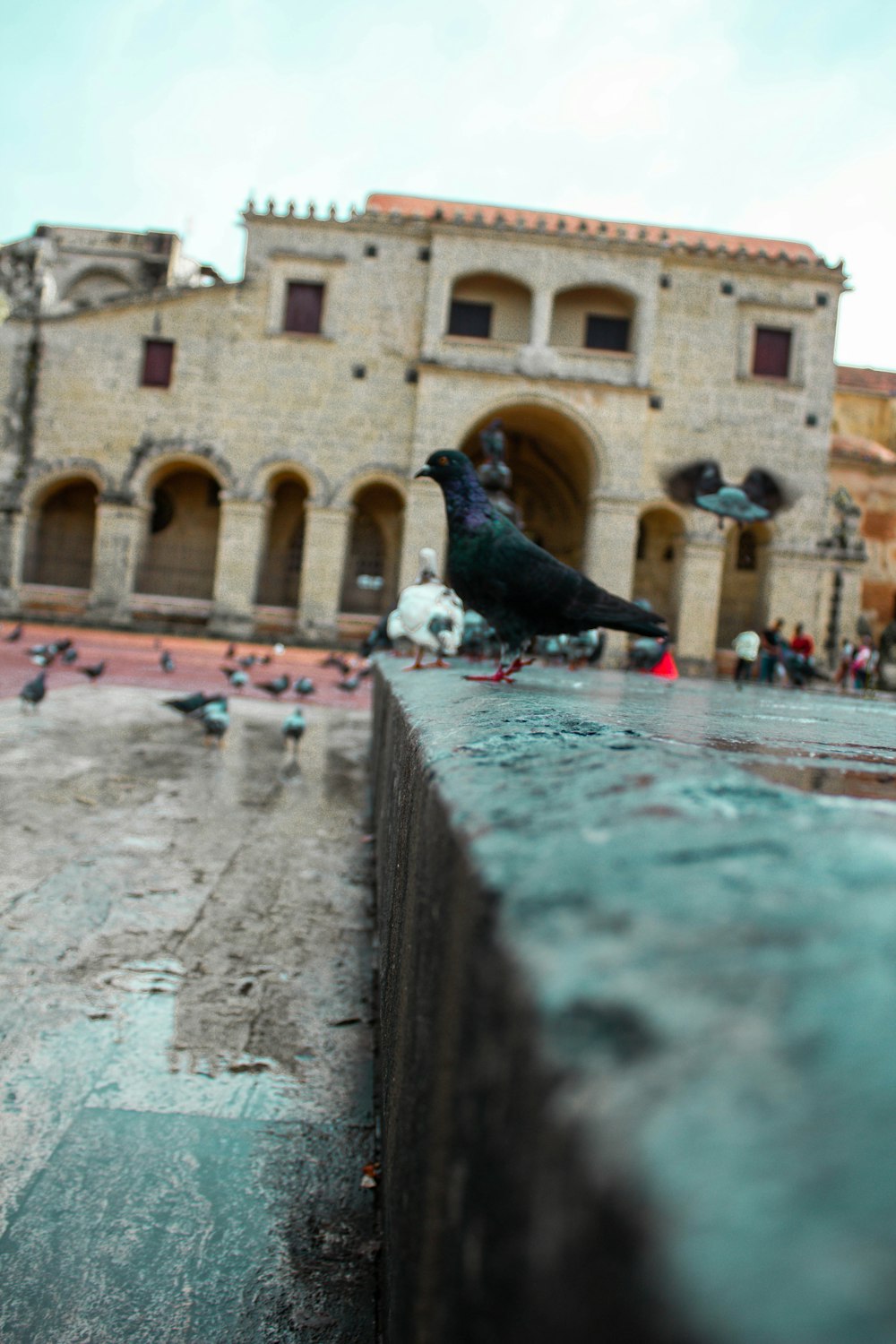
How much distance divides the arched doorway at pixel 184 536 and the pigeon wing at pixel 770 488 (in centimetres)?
1453

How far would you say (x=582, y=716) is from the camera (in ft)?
5.36

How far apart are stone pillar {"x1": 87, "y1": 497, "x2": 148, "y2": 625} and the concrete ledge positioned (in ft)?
73.6

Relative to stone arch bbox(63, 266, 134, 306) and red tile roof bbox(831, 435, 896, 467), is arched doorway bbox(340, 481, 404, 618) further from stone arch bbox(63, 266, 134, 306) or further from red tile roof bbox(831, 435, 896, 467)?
red tile roof bbox(831, 435, 896, 467)

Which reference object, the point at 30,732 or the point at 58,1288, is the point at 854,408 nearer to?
the point at 30,732

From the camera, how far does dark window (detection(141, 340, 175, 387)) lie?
21.7 m

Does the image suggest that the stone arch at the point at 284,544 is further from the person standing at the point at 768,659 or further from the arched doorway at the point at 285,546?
the person standing at the point at 768,659

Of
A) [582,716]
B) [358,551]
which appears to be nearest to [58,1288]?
[582,716]

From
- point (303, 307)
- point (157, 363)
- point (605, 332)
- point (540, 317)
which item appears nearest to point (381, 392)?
point (303, 307)

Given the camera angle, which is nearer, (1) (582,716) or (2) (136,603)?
(1) (582,716)

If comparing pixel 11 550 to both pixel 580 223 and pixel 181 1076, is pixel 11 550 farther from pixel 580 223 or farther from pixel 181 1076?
pixel 181 1076

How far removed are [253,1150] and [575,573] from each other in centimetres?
198

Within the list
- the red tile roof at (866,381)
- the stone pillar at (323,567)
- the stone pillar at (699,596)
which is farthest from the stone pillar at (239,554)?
the red tile roof at (866,381)

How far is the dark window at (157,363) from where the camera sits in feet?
71.2

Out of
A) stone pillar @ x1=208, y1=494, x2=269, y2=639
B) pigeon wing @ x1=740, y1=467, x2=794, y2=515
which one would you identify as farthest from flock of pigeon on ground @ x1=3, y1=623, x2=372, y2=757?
pigeon wing @ x1=740, y1=467, x2=794, y2=515
